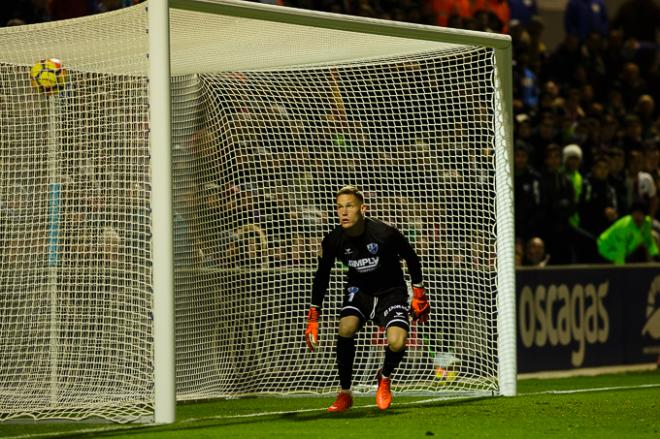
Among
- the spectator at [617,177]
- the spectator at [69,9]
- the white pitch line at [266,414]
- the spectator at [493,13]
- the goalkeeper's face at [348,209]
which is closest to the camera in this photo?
the white pitch line at [266,414]

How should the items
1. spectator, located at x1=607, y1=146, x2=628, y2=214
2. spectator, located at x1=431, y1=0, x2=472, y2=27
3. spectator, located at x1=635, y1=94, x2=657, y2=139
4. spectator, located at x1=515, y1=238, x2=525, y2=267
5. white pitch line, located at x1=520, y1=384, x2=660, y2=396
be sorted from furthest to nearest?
1. spectator, located at x1=635, y1=94, x2=657, y2=139
2. spectator, located at x1=431, y1=0, x2=472, y2=27
3. spectator, located at x1=607, y1=146, x2=628, y2=214
4. spectator, located at x1=515, y1=238, x2=525, y2=267
5. white pitch line, located at x1=520, y1=384, x2=660, y2=396

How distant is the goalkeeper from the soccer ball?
→ 2289 millimetres

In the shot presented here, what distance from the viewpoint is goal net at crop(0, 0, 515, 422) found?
9227 mm

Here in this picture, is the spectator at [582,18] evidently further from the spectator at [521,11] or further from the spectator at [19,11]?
the spectator at [19,11]

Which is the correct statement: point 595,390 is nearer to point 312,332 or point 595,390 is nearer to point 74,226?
point 312,332

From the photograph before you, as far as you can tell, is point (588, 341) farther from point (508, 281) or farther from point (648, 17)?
point (648, 17)

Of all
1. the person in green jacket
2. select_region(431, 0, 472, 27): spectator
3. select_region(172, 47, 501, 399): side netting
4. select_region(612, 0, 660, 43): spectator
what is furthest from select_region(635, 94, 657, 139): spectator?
select_region(172, 47, 501, 399): side netting

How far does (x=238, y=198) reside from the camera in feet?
36.2

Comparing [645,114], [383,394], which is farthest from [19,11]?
[645,114]

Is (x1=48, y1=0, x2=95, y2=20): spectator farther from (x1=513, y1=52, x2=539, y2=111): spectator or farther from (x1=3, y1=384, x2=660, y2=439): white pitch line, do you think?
(x1=3, y1=384, x2=660, y2=439): white pitch line

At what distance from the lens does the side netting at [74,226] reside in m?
9.09

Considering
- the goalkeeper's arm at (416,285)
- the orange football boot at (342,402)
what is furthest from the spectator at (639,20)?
the orange football boot at (342,402)

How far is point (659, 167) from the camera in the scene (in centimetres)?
1736

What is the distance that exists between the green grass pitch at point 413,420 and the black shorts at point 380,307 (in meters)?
0.62
